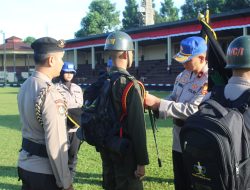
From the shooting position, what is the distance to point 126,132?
3207mm

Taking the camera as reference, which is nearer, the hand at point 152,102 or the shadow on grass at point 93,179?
the hand at point 152,102

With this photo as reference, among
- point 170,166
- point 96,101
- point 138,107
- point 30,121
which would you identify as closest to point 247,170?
point 138,107

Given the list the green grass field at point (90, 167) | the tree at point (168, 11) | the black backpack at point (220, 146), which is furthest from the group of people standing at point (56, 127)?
the tree at point (168, 11)

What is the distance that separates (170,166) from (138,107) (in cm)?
413

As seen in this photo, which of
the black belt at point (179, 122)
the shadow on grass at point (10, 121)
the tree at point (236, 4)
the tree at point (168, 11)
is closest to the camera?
the black belt at point (179, 122)

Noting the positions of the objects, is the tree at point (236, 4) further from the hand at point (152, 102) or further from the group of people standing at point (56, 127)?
the group of people standing at point (56, 127)

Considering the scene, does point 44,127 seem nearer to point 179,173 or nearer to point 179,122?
point 179,122

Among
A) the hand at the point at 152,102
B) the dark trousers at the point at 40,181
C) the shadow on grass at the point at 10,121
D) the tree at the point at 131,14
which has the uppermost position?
the tree at the point at 131,14

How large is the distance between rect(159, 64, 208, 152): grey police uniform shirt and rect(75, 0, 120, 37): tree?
230 feet

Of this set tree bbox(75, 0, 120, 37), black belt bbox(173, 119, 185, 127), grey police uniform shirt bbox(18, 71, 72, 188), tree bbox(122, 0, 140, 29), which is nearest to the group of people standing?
grey police uniform shirt bbox(18, 71, 72, 188)

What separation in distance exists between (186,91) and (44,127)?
168 cm

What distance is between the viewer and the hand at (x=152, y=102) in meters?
3.55

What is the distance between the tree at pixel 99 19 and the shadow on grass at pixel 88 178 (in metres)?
67.7

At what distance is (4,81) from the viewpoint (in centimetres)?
5662
